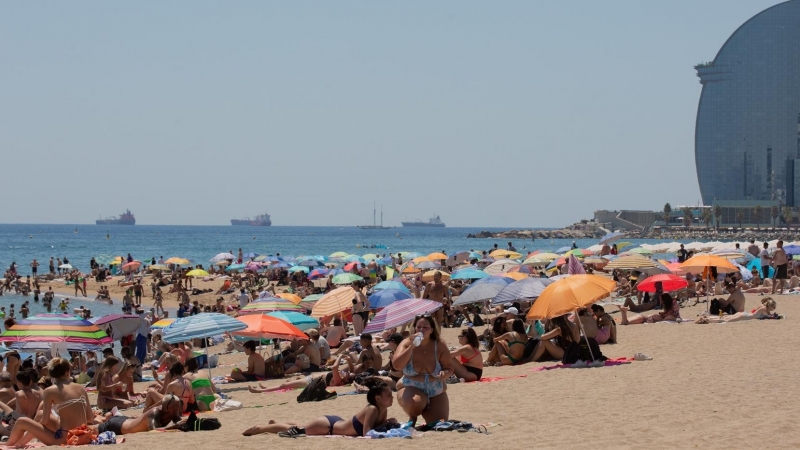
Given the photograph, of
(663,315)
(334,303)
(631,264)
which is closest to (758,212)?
(631,264)

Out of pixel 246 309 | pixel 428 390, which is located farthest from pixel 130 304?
pixel 428 390

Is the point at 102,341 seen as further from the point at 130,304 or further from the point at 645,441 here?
the point at 130,304

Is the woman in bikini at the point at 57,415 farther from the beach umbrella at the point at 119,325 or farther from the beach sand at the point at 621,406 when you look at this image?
the beach umbrella at the point at 119,325

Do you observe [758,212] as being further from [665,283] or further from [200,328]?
[200,328]

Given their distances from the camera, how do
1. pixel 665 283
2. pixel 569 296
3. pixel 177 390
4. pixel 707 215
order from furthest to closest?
pixel 707 215
pixel 665 283
pixel 569 296
pixel 177 390

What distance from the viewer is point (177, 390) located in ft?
27.1

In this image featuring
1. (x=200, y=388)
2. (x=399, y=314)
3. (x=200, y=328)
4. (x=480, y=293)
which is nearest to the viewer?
(x=200, y=388)

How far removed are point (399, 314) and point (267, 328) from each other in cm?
163

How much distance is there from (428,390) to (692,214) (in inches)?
5146

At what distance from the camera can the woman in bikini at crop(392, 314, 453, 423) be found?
6848 millimetres

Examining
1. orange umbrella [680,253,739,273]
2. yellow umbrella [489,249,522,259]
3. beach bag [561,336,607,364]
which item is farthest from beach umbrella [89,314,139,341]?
yellow umbrella [489,249,522,259]

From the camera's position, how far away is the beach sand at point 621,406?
645 centimetres

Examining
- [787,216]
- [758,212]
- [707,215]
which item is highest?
[758,212]

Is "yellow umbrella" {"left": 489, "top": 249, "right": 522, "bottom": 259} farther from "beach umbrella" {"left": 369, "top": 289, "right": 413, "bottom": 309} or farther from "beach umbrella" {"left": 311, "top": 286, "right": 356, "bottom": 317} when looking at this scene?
"beach umbrella" {"left": 369, "top": 289, "right": 413, "bottom": 309}
